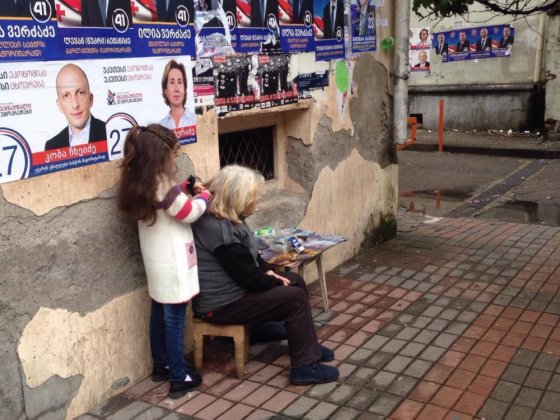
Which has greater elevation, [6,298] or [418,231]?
[6,298]

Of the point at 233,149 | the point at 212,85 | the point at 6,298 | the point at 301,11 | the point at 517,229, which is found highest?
the point at 301,11

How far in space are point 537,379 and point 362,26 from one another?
3.59 m

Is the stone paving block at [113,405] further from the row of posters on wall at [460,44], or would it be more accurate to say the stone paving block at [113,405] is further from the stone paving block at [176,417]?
the row of posters on wall at [460,44]

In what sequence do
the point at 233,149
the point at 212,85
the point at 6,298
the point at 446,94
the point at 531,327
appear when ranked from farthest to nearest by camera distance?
the point at 446,94 → the point at 233,149 → the point at 531,327 → the point at 212,85 → the point at 6,298

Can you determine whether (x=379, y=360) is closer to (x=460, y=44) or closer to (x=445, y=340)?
(x=445, y=340)

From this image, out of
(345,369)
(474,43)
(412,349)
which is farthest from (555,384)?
(474,43)

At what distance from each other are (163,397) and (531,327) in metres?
2.69

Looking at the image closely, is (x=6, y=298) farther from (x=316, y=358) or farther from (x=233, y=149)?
(x=233, y=149)

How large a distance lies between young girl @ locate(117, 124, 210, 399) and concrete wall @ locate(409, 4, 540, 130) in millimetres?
12497

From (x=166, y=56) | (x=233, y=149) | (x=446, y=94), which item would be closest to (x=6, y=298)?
(x=166, y=56)

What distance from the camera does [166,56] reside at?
3.73 metres

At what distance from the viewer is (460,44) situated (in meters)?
15.5

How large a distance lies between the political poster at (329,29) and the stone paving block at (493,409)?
3.11 metres

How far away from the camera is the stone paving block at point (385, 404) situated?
134 inches
